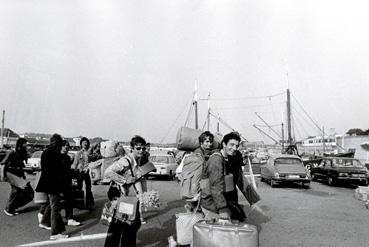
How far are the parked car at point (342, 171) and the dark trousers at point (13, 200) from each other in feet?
47.8

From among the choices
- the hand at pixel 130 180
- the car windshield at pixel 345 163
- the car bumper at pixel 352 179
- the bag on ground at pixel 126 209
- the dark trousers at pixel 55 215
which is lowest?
the dark trousers at pixel 55 215

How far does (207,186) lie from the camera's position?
4262mm

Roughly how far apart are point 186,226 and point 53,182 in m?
2.85

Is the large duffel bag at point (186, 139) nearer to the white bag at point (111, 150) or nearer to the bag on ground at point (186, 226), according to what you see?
the white bag at point (111, 150)

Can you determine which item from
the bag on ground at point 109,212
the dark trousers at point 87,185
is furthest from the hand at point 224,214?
the dark trousers at point 87,185

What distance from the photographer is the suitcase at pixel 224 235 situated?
11.9 feet

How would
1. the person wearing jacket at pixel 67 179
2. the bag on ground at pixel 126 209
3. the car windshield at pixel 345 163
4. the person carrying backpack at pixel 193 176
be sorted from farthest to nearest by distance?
the car windshield at pixel 345 163
the person wearing jacket at pixel 67 179
the person carrying backpack at pixel 193 176
the bag on ground at pixel 126 209

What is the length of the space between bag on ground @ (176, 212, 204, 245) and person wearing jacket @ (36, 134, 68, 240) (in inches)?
107

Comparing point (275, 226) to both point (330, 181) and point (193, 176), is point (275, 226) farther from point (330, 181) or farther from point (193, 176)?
point (330, 181)

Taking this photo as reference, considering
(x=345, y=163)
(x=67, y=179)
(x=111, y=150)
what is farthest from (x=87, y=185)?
(x=345, y=163)

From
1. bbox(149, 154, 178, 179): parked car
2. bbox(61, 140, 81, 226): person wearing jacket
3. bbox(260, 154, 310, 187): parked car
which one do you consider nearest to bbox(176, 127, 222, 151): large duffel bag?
bbox(61, 140, 81, 226): person wearing jacket

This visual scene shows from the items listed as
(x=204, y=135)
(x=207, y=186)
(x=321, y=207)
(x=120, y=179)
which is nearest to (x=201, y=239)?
(x=207, y=186)

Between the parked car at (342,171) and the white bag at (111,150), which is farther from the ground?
the white bag at (111,150)

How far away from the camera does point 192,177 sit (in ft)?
15.5
